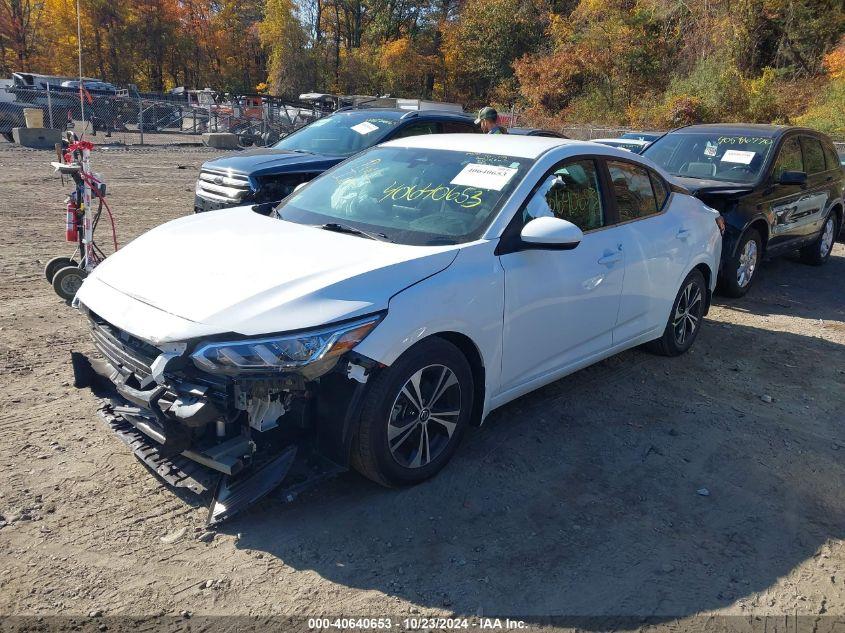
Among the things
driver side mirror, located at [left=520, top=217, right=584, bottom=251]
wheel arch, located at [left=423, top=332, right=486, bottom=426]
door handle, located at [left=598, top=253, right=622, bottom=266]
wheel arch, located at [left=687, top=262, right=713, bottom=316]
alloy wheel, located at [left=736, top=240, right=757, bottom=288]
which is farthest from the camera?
alloy wheel, located at [left=736, top=240, right=757, bottom=288]

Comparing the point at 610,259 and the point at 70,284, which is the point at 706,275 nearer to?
the point at 610,259

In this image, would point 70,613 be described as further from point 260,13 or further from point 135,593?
point 260,13

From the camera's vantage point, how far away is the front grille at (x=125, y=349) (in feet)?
10.6

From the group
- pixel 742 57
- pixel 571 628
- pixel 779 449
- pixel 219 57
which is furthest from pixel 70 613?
pixel 219 57

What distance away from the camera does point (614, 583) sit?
10.00ft

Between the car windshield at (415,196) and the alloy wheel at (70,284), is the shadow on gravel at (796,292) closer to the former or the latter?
the car windshield at (415,196)

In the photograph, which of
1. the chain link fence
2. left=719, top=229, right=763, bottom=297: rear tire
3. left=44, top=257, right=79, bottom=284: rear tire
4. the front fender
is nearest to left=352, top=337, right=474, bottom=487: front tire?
the front fender

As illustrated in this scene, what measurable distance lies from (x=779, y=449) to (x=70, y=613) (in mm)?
4034

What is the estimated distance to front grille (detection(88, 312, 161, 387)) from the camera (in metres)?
3.22

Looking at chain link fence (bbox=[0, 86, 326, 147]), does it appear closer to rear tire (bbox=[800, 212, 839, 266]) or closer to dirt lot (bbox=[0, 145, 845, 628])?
rear tire (bbox=[800, 212, 839, 266])

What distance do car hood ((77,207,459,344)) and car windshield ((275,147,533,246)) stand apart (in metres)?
0.22

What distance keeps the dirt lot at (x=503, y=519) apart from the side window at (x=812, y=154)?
4.64m

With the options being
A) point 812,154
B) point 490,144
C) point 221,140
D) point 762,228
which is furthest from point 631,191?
point 221,140

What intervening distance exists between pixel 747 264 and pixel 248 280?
6408 mm
